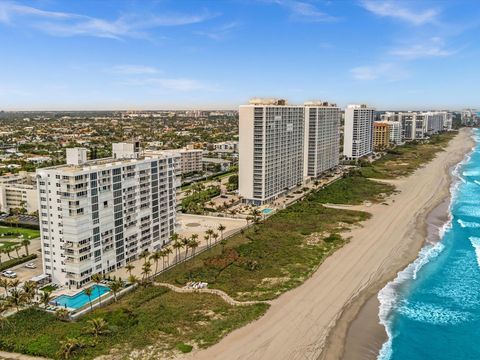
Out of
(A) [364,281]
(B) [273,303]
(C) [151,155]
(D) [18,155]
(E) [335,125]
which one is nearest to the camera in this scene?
(B) [273,303]

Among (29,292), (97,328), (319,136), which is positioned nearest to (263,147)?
(319,136)

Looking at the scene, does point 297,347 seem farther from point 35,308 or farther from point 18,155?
point 18,155

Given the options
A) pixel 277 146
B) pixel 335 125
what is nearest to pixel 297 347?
pixel 277 146

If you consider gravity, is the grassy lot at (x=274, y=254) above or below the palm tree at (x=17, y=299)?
below

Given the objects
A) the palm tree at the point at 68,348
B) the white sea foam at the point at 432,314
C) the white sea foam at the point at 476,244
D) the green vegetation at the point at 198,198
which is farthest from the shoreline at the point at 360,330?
the green vegetation at the point at 198,198

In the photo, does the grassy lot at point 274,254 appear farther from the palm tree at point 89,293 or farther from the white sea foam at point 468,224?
the white sea foam at point 468,224

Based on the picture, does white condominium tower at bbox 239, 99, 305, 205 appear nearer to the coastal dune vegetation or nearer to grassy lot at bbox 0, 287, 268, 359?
the coastal dune vegetation
